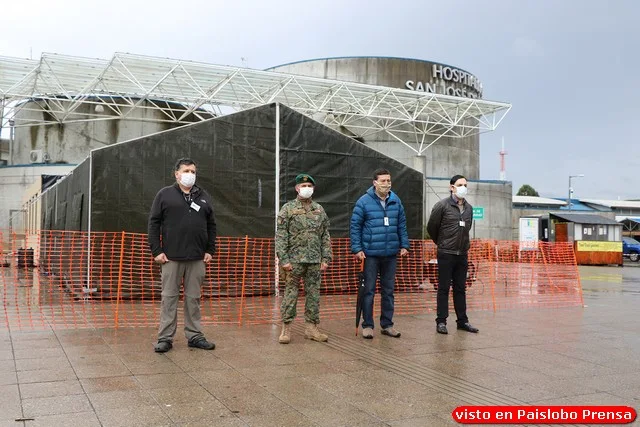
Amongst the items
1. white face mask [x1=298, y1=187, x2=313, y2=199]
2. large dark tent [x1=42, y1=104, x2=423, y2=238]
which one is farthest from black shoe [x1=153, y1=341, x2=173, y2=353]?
large dark tent [x1=42, y1=104, x2=423, y2=238]

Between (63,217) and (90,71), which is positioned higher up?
(90,71)

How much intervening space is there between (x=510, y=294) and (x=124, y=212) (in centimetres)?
820

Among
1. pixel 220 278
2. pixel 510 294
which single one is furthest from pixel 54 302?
pixel 510 294

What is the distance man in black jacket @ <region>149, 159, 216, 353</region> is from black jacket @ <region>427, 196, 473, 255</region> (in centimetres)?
302

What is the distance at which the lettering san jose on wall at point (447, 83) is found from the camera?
128 feet

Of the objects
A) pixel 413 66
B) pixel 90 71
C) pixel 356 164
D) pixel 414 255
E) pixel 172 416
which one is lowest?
pixel 172 416

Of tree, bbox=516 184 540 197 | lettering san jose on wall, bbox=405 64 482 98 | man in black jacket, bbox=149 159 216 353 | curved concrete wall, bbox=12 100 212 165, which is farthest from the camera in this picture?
tree, bbox=516 184 540 197

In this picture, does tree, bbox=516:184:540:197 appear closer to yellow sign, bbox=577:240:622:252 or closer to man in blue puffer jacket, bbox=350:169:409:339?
yellow sign, bbox=577:240:622:252

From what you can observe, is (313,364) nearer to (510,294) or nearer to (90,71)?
(510,294)

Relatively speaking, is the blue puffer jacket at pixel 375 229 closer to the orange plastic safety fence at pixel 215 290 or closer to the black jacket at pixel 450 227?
the black jacket at pixel 450 227

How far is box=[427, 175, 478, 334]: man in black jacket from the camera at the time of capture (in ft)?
24.6

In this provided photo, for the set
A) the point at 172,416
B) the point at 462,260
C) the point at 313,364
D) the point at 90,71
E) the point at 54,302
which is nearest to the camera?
the point at 172,416

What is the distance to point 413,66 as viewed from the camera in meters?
39.0

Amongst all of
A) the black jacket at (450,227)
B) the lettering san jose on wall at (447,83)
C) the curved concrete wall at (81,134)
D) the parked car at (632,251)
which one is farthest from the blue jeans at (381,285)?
the parked car at (632,251)
